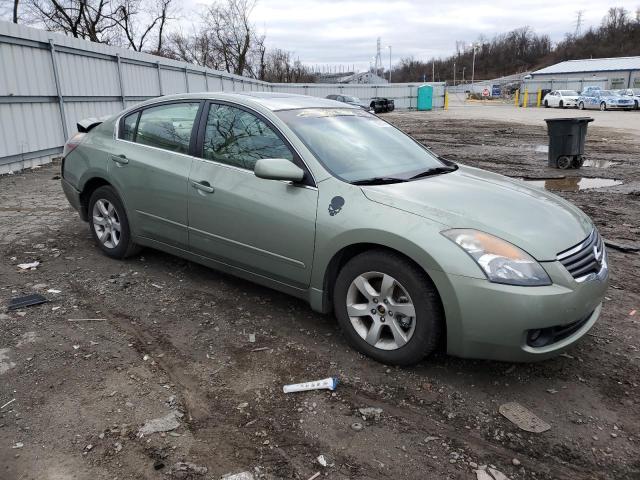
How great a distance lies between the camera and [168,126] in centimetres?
447

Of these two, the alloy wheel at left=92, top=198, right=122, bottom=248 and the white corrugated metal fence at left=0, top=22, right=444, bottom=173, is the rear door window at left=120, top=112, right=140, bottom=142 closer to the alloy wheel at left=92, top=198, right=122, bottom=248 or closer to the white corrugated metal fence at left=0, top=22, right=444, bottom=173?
the alloy wheel at left=92, top=198, right=122, bottom=248

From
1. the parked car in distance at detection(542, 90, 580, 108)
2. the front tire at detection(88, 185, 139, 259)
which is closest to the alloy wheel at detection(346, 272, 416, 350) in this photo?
the front tire at detection(88, 185, 139, 259)

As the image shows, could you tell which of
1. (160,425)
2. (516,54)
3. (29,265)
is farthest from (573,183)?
(516,54)

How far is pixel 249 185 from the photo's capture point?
3.72m

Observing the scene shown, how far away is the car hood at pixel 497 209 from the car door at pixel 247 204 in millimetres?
560

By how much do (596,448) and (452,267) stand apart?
1125 mm

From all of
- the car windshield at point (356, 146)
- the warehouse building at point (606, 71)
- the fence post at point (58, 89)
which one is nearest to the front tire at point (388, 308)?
the car windshield at point (356, 146)

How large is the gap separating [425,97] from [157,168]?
4798 centimetres

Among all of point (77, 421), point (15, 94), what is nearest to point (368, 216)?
point (77, 421)

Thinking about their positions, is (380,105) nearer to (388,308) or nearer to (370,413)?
(388,308)

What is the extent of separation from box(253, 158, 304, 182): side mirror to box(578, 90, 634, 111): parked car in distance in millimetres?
44084

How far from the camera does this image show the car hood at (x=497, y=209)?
2.94 m

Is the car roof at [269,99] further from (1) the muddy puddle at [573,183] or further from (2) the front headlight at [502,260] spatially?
(1) the muddy puddle at [573,183]

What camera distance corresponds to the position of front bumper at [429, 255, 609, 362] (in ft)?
9.00
